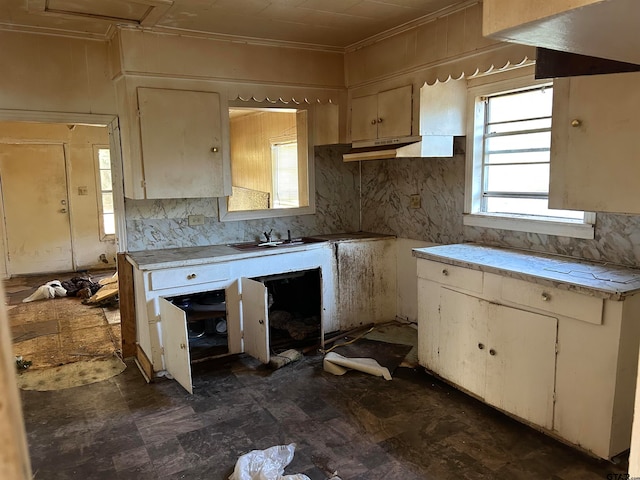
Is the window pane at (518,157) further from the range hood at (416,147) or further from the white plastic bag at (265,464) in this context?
the white plastic bag at (265,464)

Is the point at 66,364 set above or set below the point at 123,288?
below

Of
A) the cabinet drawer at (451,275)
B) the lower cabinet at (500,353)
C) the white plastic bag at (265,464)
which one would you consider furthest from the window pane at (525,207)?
the white plastic bag at (265,464)

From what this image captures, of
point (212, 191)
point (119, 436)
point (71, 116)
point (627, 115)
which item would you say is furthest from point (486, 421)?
point (71, 116)

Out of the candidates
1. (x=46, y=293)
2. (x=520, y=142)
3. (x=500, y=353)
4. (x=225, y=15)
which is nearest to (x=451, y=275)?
(x=500, y=353)

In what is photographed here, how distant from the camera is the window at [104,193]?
7141 mm

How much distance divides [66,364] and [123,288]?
29.8 inches

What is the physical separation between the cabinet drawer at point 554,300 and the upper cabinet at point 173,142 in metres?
2.26

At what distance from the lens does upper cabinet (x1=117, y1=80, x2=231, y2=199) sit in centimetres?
342

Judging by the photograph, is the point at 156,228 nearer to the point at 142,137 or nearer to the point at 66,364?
the point at 142,137

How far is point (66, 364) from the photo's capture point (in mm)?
3721

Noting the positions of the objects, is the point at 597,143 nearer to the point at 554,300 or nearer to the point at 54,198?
the point at 554,300

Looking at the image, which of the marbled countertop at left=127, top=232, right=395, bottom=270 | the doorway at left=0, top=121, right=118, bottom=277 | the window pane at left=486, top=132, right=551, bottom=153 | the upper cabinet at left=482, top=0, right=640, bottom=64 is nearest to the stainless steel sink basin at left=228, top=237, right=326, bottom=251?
the marbled countertop at left=127, top=232, right=395, bottom=270

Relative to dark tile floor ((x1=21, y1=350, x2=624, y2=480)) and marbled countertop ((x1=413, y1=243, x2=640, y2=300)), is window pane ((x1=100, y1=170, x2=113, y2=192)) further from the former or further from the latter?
marbled countertop ((x1=413, y1=243, x2=640, y2=300))

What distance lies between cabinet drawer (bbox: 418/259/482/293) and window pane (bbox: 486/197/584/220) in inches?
27.6
